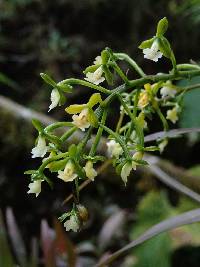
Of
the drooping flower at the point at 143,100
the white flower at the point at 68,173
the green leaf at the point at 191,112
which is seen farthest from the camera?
Result: the green leaf at the point at 191,112

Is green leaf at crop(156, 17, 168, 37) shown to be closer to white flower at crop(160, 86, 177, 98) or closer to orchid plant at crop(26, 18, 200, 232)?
orchid plant at crop(26, 18, 200, 232)

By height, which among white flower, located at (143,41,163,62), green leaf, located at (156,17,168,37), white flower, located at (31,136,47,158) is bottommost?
white flower, located at (31,136,47,158)

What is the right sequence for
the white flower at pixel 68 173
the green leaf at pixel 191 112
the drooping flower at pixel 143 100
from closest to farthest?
1. the white flower at pixel 68 173
2. the drooping flower at pixel 143 100
3. the green leaf at pixel 191 112

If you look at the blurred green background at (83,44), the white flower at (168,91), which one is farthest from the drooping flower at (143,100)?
the blurred green background at (83,44)

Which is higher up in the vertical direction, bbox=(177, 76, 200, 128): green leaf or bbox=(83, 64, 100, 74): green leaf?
bbox=(83, 64, 100, 74): green leaf

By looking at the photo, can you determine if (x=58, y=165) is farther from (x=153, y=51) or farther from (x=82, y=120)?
(x=153, y=51)

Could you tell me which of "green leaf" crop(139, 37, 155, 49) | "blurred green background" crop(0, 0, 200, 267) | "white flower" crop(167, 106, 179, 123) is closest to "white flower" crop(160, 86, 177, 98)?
"white flower" crop(167, 106, 179, 123)

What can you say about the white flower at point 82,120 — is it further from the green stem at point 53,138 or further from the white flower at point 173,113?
the white flower at point 173,113

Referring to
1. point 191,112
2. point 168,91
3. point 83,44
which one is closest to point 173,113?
point 168,91

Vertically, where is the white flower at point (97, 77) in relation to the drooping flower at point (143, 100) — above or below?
above

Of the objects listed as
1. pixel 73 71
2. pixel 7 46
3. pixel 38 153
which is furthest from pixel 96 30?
pixel 38 153

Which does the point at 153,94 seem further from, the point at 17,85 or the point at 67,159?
the point at 17,85
